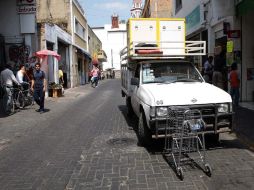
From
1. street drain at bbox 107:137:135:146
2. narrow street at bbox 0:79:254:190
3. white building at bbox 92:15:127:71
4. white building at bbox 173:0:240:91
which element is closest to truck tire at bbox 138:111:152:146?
narrow street at bbox 0:79:254:190

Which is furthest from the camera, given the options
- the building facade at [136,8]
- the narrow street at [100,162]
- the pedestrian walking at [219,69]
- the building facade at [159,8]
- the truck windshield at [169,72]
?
the building facade at [136,8]

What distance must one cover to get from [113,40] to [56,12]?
51.7 metres

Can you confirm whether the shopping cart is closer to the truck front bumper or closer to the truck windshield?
the truck front bumper

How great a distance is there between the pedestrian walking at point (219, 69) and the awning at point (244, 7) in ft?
7.09

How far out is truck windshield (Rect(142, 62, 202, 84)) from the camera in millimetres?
8091

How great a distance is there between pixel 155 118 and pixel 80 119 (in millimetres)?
5419

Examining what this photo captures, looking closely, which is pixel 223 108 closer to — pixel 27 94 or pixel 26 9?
pixel 27 94

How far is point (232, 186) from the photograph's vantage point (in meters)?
5.07

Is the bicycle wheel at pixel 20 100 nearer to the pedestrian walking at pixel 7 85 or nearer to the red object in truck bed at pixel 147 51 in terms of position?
the pedestrian walking at pixel 7 85

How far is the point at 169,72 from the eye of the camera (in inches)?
326

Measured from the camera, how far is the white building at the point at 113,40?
79.6 metres

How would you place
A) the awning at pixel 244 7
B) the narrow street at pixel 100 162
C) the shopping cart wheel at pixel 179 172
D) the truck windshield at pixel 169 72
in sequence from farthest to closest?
the awning at pixel 244 7 < the truck windshield at pixel 169 72 < the shopping cart wheel at pixel 179 172 < the narrow street at pixel 100 162

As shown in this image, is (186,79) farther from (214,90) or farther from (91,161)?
(91,161)

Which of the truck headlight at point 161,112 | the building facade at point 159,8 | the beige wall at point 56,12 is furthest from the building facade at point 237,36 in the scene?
the building facade at point 159,8
